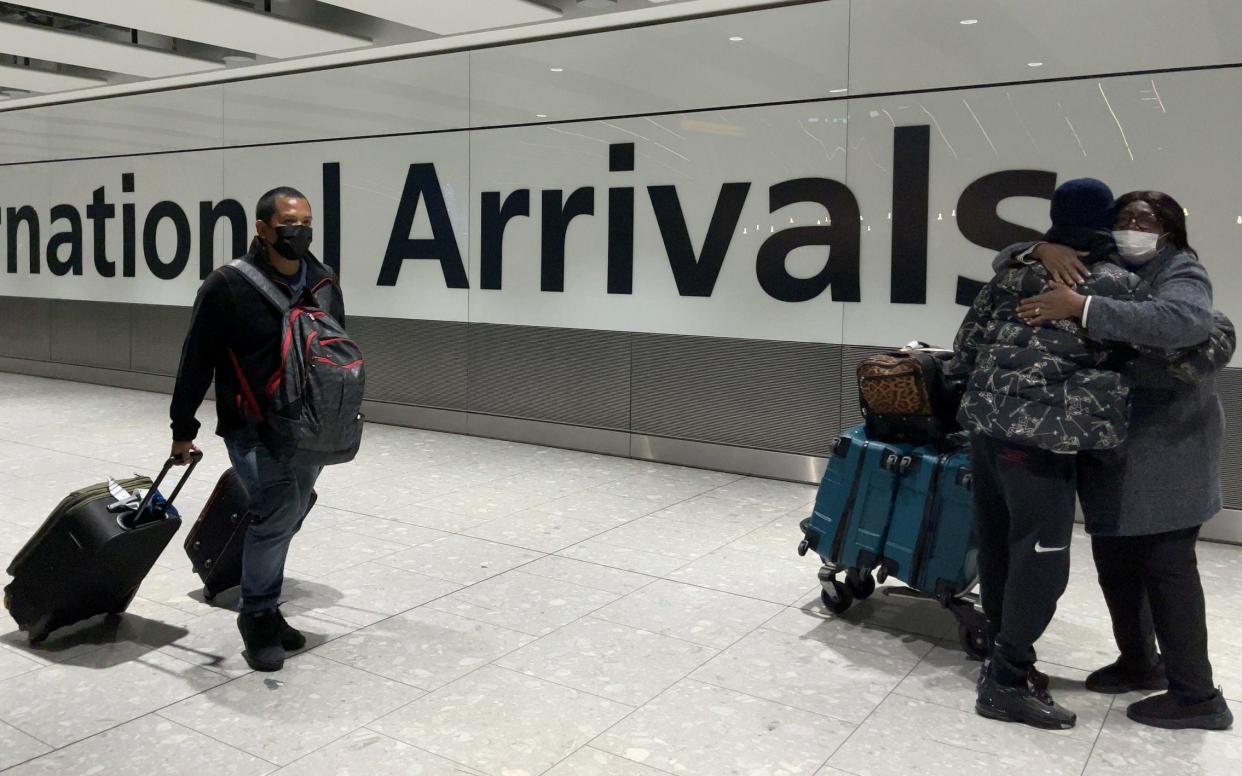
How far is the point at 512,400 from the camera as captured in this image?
28.0ft

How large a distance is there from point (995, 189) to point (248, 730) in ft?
16.5

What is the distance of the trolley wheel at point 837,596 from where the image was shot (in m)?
4.24

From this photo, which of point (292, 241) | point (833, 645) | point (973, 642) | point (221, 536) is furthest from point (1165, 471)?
point (221, 536)

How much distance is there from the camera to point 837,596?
14.0 ft

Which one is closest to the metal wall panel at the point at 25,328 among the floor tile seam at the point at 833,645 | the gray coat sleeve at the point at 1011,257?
the floor tile seam at the point at 833,645

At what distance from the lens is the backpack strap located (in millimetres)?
3486

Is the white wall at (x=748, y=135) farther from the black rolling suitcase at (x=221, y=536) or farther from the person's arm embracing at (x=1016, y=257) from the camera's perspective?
the black rolling suitcase at (x=221, y=536)

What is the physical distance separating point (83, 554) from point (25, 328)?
10703mm

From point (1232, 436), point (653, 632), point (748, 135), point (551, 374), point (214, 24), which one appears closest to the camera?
point (653, 632)

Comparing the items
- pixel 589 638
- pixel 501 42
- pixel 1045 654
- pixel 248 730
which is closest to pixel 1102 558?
pixel 1045 654

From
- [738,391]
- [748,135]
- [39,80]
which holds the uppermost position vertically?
[39,80]

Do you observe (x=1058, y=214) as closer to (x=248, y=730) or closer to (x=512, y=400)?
(x=248, y=730)

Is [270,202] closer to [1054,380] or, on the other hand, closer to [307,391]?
[307,391]

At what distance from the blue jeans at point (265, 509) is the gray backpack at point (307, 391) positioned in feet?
0.21
